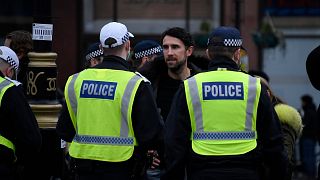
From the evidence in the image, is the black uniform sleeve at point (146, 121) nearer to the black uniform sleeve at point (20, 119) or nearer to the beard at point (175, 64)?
the black uniform sleeve at point (20, 119)

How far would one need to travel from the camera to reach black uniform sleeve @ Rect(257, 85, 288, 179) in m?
6.47

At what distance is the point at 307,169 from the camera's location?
20844mm

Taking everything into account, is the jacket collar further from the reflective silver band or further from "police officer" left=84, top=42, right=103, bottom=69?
"police officer" left=84, top=42, right=103, bottom=69

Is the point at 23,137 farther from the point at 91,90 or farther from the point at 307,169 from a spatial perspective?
the point at 307,169

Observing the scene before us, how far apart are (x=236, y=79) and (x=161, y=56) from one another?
82.9 inches

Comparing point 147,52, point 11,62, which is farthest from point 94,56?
point 11,62

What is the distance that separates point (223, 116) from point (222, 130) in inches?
3.8

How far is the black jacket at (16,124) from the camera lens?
704 cm

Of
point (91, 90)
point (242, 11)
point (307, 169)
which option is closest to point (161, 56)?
point (91, 90)

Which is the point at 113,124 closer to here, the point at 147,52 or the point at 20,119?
the point at 20,119

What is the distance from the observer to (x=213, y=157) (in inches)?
251

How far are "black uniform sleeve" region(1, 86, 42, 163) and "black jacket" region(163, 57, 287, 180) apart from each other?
1.17m

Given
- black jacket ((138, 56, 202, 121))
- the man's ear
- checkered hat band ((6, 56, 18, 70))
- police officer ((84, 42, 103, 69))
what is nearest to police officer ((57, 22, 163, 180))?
checkered hat band ((6, 56, 18, 70))

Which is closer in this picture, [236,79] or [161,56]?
[236,79]
